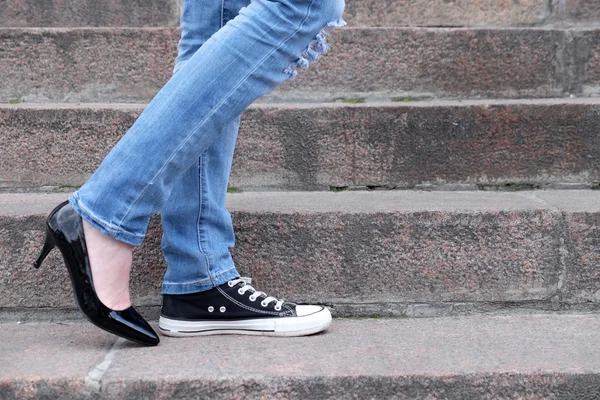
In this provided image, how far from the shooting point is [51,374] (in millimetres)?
1282

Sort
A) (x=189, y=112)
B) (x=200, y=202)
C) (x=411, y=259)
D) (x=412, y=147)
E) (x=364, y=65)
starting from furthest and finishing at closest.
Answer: (x=364, y=65) → (x=412, y=147) → (x=411, y=259) → (x=200, y=202) → (x=189, y=112)

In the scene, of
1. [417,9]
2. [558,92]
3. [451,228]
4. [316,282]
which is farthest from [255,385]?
[417,9]

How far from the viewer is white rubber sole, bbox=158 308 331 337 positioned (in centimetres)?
153

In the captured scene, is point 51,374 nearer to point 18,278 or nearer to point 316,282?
point 18,278

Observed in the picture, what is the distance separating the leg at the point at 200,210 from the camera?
147 cm

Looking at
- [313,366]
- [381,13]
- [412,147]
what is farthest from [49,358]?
[381,13]

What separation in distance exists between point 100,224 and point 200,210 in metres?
0.26

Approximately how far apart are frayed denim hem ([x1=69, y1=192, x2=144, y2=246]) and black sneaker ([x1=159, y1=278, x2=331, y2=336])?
292 millimetres

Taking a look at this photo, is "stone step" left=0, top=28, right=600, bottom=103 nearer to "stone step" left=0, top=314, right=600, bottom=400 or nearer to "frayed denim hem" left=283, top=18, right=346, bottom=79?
"frayed denim hem" left=283, top=18, right=346, bottom=79

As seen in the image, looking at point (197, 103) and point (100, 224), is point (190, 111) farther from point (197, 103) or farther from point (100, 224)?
point (100, 224)

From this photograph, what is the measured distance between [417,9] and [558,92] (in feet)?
2.09

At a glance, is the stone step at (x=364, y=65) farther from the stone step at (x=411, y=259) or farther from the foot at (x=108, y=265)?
the foot at (x=108, y=265)

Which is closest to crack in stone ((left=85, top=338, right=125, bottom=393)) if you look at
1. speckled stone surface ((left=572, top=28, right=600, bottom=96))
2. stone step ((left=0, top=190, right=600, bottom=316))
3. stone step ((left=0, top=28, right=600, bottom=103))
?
stone step ((left=0, top=190, right=600, bottom=316))

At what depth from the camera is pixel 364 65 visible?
2.37 meters
